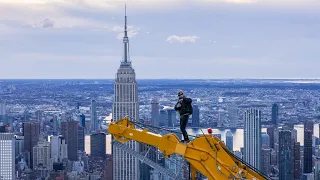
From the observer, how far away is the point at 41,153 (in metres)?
36.6

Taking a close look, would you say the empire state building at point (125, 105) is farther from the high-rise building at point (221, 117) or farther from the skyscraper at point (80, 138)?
the high-rise building at point (221, 117)

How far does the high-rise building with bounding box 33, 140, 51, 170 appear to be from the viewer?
34250 millimetres

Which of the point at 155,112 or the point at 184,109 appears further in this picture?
the point at 155,112

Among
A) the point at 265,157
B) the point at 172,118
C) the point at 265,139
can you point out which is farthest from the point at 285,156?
the point at 172,118

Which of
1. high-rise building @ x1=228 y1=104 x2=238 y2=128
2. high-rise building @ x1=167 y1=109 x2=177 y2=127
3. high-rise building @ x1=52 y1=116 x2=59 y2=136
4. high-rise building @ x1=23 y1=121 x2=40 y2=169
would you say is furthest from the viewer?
high-rise building @ x1=228 y1=104 x2=238 y2=128

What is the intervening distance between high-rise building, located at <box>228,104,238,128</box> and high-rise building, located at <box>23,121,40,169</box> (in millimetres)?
14398

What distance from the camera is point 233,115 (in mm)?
48500

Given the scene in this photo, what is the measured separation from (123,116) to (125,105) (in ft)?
1.98

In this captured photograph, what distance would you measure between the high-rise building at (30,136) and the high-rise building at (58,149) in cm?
Answer: 115

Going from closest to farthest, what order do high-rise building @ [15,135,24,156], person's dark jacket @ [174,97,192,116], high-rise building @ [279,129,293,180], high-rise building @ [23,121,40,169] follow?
person's dark jacket @ [174,97,192,116]
high-rise building @ [279,129,293,180]
high-rise building @ [15,135,24,156]
high-rise building @ [23,121,40,169]

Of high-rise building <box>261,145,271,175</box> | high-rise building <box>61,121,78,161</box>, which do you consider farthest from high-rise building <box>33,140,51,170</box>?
high-rise building <box>261,145,271,175</box>

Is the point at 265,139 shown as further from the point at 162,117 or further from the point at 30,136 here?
the point at 30,136

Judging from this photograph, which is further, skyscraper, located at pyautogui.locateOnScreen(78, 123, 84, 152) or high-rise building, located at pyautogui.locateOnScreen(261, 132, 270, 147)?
skyscraper, located at pyautogui.locateOnScreen(78, 123, 84, 152)

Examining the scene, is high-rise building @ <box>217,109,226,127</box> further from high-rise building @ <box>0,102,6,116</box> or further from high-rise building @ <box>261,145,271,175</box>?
high-rise building @ <box>0,102,6,116</box>
